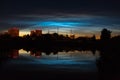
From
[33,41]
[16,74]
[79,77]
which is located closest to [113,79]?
[79,77]

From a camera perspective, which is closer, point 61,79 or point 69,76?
point 61,79

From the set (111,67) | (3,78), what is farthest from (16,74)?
(111,67)

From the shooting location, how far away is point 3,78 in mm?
23469

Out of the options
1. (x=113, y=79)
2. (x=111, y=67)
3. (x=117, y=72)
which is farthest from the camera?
(x=111, y=67)

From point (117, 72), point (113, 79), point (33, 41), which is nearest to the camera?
point (113, 79)

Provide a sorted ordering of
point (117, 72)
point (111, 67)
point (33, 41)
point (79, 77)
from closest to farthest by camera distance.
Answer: point (79, 77) < point (117, 72) < point (111, 67) < point (33, 41)

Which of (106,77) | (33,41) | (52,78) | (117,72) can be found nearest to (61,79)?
(52,78)

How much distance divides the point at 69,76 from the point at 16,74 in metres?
3.34

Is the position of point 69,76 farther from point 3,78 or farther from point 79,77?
point 3,78

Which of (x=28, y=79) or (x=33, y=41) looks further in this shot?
(x=33, y=41)

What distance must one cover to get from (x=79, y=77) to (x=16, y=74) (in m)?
4.00

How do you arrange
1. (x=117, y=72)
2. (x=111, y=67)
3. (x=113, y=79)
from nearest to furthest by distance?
1. (x=113, y=79)
2. (x=117, y=72)
3. (x=111, y=67)

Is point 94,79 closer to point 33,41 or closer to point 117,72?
point 117,72

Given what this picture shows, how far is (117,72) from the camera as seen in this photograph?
88.0 ft
